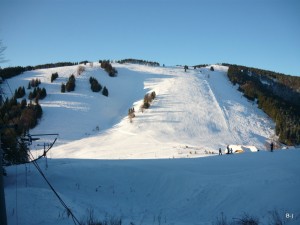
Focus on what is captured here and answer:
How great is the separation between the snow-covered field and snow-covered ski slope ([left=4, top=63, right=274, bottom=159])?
16 centimetres

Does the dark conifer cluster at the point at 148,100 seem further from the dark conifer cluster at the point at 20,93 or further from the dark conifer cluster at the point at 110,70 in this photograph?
the dark conifer cluster at the point at 20,93

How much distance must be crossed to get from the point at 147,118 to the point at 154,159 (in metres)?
29.5

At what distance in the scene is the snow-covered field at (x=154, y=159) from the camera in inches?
492

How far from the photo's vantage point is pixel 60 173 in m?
16.8

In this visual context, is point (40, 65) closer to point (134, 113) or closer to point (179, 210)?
point (134, 113)

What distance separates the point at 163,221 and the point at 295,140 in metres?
45.5

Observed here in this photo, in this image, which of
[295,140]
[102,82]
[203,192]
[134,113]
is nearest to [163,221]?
[203,192]

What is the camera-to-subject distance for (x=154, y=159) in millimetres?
20844

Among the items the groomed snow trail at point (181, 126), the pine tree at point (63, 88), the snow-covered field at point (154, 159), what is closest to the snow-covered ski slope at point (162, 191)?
the snow-covered field at point (154, 159)

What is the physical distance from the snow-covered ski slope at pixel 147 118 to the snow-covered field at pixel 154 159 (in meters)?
0.16

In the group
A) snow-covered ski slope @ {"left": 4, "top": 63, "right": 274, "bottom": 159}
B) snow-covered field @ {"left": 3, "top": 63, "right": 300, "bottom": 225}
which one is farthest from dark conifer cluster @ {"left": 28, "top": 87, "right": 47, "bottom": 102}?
snow-covered field @ {"left": 3, "top": 63, "right": 300, "bottom": 225}

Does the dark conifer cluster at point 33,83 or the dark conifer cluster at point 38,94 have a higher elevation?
the dark conifer cluster at point 33,83

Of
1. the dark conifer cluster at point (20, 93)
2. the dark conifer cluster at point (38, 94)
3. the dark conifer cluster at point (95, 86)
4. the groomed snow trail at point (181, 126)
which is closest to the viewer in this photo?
the groomed snow trail at point (181, 126)

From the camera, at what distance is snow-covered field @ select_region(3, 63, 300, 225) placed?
12.5 m
